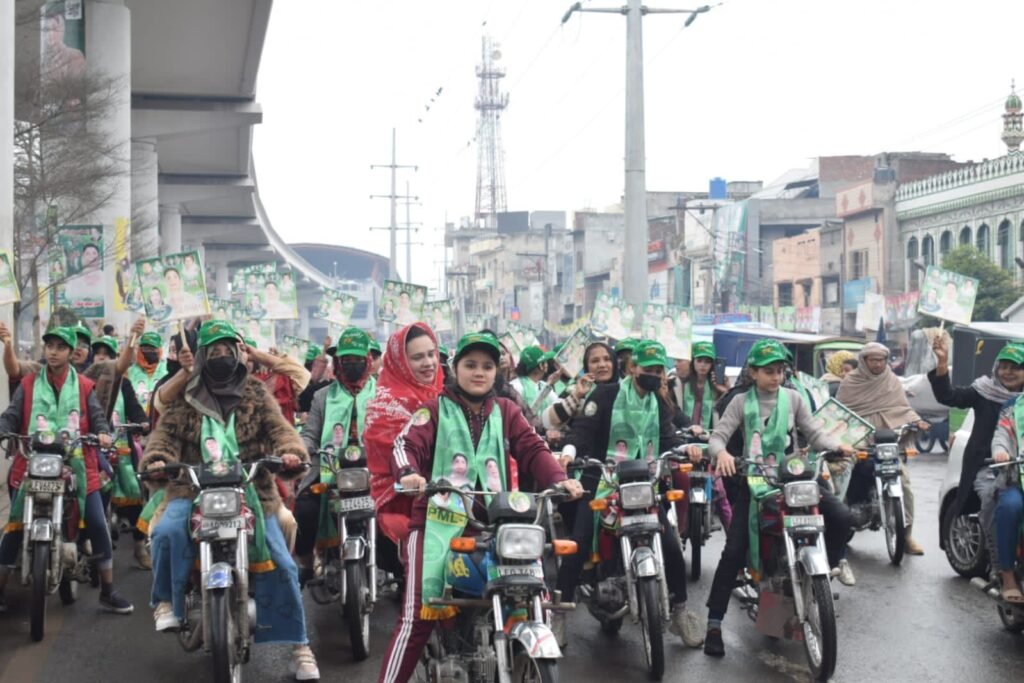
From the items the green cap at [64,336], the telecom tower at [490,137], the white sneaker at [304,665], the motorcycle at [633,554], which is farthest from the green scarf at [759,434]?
the telecom tower at [490,137]

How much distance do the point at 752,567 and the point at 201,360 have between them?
128 inches

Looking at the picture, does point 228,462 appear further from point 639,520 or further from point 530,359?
point 530,359

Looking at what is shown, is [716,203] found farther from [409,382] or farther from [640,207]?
[409,382]

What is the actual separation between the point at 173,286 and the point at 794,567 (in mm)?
12709

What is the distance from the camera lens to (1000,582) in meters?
8.05

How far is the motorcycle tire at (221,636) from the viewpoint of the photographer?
620cm

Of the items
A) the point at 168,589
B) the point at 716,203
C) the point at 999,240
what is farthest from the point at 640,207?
the point at 716,203

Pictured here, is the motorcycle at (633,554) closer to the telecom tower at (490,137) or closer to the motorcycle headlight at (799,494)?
the motorcycle headlight at (799,494)

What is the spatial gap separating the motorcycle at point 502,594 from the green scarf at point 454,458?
7 centimetres

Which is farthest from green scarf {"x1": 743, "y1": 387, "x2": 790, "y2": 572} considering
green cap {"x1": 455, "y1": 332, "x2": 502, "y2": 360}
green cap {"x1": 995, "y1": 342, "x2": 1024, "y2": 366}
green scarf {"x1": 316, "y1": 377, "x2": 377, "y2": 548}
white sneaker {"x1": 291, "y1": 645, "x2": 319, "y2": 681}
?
green cap {"x1": 455, "y1": 332, "x2": 502, "y2": 360}

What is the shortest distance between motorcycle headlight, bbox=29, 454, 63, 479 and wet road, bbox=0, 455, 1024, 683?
3.21 feet

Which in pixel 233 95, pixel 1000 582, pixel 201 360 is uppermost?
pixel 233 95

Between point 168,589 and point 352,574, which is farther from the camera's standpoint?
point 352,574

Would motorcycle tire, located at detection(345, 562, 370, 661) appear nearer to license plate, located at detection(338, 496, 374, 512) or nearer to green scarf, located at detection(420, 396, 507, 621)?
license plate, located at detection(338, 496, 374, 512)
